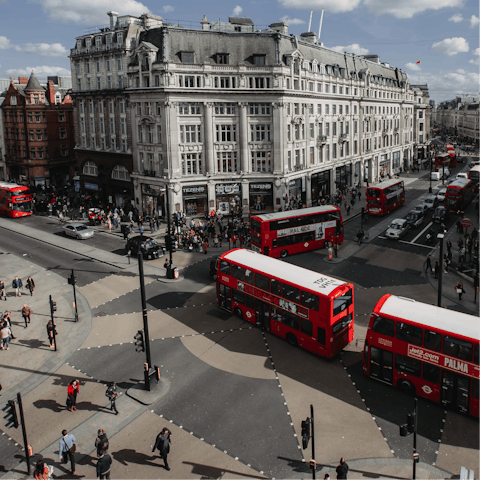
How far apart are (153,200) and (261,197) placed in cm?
1336

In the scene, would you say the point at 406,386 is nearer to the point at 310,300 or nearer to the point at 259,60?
→ the point at 310,300

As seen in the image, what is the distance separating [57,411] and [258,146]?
1639 inches

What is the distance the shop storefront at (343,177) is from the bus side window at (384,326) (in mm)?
54863

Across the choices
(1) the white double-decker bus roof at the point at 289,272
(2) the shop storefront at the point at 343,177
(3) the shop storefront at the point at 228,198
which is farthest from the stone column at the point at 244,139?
(1) the white double-decker bus roof at the point at 289,272

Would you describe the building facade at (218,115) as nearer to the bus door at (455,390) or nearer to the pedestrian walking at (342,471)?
the bus door at (455,390)

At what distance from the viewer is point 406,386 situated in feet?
64.8

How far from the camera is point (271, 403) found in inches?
769

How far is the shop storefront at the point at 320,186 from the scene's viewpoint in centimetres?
6444

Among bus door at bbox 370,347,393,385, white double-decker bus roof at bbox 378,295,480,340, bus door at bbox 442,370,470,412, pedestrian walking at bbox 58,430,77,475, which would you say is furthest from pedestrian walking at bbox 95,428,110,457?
bus door at bbox 442,370,470,412

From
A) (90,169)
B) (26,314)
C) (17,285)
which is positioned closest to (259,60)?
(90,169)

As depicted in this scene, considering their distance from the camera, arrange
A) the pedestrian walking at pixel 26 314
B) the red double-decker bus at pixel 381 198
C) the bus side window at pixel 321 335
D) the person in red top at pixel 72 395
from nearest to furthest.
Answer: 1. the person in red top at pixel 72 395
2. the bus side window at pixel 321 335
3. the pedestrian walking at pixel 26 314
4. the red double-decker bus at pixel 381 198

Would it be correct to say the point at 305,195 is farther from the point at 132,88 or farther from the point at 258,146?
the point at 132,88

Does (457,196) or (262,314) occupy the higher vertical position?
(457,196)

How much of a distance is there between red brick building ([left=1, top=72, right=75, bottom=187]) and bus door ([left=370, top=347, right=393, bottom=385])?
69522 millimetres
